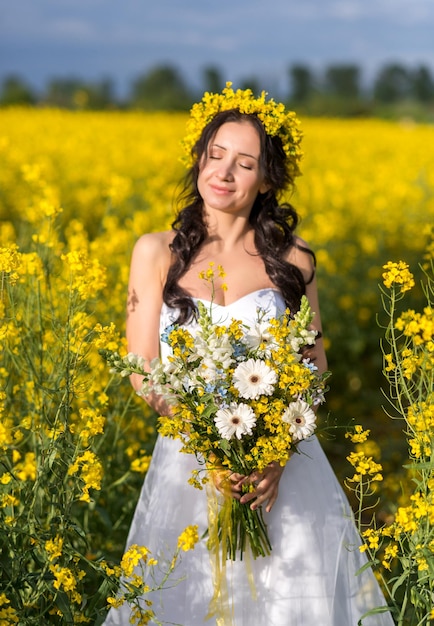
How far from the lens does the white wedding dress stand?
2.19 m

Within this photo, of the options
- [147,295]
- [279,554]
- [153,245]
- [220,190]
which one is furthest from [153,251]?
[279,554]

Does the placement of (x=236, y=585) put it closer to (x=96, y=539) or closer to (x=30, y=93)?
(x=96, y=539)

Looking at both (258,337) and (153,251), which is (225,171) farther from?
(258,337)

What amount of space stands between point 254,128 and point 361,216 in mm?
4285

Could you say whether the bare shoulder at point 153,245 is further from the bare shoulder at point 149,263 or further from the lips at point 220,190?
the lips at point 220,190

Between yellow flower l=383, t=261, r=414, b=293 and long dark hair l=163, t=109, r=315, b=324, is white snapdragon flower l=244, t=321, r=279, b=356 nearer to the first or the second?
yellow flower l=383, t=261, r=414, b=293

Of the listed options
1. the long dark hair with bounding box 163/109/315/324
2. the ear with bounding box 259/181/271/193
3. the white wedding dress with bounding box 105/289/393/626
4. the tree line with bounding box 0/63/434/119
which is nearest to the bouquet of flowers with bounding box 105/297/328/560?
the white wedding dress with bounding box 105/289/393/626

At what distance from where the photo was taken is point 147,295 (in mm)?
2410

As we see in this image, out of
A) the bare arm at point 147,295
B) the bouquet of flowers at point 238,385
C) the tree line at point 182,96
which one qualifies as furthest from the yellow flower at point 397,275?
the tree line at point 182,96

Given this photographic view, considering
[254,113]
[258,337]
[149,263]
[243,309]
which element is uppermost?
[254,113]

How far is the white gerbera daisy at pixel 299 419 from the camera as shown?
5.93ft

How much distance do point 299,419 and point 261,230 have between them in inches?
35.8

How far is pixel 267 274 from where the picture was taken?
2539 mm

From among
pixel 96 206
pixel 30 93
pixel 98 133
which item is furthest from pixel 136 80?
pixel 96 206
